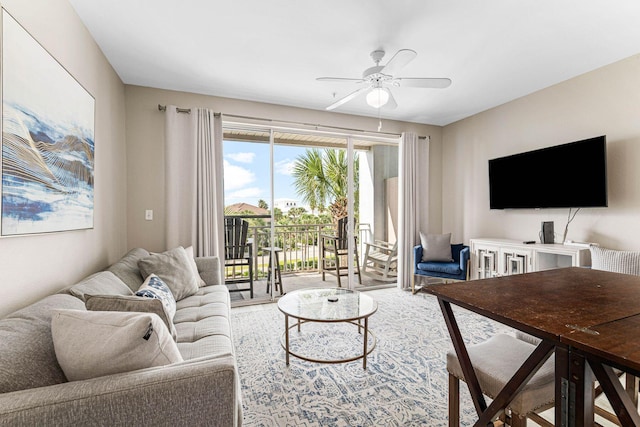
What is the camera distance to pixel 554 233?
3.31 m

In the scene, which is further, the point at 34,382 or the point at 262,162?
the point at 262,162

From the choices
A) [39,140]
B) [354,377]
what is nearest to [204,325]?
[354,377]

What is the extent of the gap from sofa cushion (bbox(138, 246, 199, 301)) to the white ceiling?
1.80 metres

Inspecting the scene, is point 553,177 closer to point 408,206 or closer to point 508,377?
point 408,206

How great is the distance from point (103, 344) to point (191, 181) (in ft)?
8.82

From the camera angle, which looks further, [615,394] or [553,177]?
[553,177]

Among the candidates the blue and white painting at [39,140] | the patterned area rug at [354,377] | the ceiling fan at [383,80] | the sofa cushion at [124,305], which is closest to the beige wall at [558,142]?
the patterned area rug at [354,377]

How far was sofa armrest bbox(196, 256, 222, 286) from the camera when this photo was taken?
294 cm

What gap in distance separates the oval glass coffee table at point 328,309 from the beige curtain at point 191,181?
140cm

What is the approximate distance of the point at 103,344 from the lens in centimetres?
97

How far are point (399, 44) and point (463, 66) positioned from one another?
81 cm

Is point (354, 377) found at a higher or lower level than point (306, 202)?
lower

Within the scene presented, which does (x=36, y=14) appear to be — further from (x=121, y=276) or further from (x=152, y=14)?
(x=121, y=276)

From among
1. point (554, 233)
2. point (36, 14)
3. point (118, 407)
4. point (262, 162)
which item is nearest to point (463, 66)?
point (554, 233)
